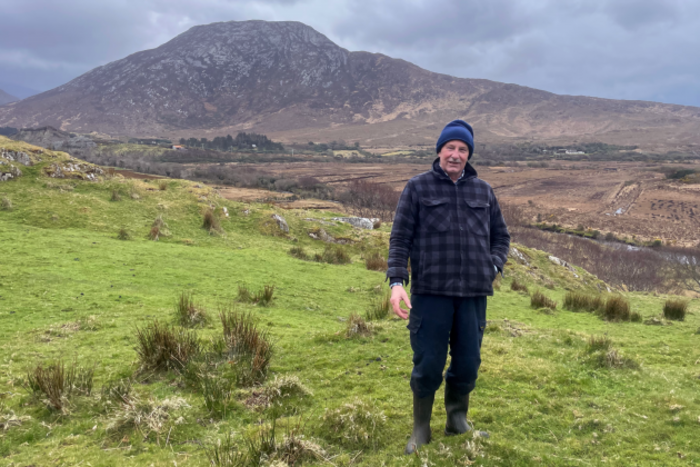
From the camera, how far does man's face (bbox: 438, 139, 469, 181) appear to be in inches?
107

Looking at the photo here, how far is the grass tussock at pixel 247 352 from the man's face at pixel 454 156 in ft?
8.01

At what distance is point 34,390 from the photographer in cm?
309

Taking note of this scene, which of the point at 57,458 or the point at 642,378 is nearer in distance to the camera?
the point at 57,458

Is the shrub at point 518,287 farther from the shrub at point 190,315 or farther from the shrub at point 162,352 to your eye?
the shrub at point 162,352

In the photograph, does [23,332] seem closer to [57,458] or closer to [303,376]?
[57,458]

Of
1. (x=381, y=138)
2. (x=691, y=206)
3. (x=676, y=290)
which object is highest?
(x=381, y=138)

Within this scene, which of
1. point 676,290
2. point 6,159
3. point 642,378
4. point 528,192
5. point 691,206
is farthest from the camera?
point 528,192

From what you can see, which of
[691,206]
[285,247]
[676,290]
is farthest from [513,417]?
[691,206]

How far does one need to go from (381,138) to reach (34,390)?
7301 inches

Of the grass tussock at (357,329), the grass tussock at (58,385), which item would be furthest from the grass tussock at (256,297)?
the grass tussock at (58,385)

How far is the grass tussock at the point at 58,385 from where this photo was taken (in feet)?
9.88

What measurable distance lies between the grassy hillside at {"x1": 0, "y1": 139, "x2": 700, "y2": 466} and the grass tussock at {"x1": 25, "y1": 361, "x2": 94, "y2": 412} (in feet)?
0.13

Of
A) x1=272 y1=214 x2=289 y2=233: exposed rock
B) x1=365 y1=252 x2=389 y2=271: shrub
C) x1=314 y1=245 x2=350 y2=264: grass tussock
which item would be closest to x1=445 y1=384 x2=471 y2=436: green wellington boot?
x1=365 y1=252 x2=389 y2=271: shrub

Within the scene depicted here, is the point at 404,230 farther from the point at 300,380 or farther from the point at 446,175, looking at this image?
the point at 300,380
